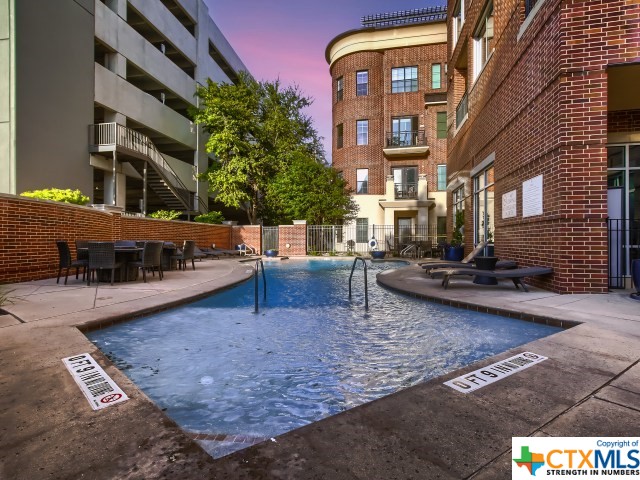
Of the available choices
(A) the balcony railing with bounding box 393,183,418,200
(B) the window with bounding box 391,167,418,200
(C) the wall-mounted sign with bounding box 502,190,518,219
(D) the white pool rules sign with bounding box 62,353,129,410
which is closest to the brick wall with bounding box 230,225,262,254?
(A) the balcony railing with bounding box 393,183,418,200

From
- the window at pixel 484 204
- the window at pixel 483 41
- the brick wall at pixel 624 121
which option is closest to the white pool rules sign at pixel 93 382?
the window at pixel 484 204

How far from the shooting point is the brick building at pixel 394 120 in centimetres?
2417

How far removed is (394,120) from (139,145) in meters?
16.7

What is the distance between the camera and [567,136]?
251 inches

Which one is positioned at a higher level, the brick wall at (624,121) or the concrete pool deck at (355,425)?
the brick wall at (624,121)

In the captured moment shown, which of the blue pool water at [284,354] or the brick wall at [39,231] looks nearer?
the blue pool water at [284,354]

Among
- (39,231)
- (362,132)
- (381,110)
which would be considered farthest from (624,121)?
(362,132)

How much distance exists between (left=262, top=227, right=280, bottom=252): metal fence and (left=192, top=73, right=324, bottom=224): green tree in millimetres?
2518

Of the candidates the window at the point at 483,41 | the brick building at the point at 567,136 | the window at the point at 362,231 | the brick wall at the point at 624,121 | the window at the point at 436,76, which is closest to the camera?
the brick building at the point at 567,136

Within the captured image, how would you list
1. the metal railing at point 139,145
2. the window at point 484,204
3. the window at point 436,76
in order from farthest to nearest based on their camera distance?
1. the window at point 436,76
2. the metal railing at point 139,145
3. the window at point 484,204

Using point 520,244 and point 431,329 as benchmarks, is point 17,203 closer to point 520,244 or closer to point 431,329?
point 431,329

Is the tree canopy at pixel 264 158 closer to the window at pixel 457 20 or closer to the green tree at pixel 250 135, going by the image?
the green tree at pixel 250 135

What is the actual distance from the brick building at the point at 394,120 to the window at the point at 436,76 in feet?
0.21

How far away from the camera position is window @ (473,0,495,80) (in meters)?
11.6
